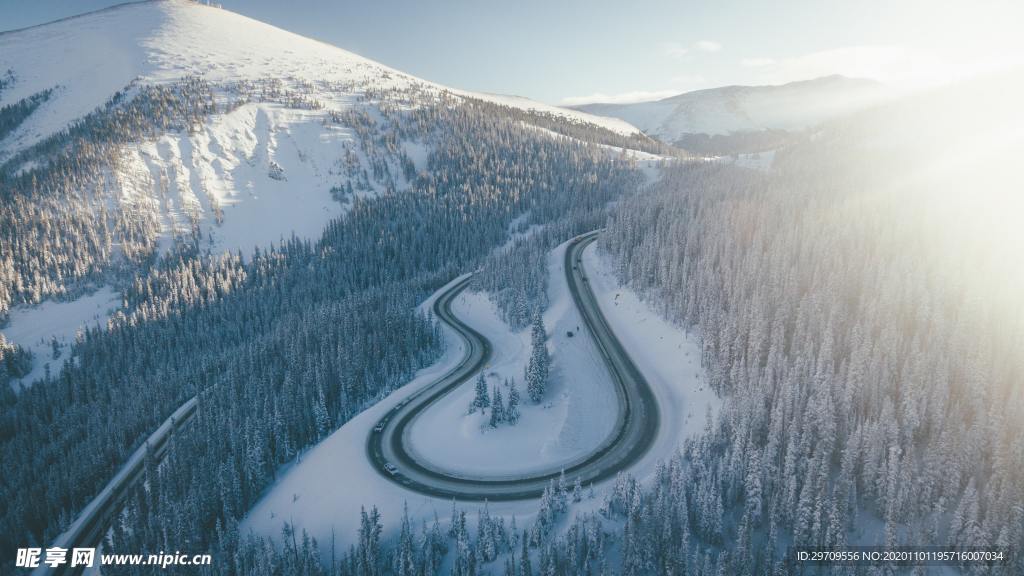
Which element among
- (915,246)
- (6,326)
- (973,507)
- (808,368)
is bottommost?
(6,326)

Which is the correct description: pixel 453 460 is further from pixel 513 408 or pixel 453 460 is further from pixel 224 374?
pixel 224 374

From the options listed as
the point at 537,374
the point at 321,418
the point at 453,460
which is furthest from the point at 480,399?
the point at 321,418

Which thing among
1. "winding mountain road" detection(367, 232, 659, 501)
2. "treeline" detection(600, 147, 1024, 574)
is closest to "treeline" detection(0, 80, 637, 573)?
"winding mountain road" detection(367, 232, 659, 501)

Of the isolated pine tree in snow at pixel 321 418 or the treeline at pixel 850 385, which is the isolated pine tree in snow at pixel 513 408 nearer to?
the treeline at pixel 850 385

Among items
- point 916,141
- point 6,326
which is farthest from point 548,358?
point 916,141

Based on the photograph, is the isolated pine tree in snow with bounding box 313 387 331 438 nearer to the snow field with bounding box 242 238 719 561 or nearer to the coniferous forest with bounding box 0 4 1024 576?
the coniferous forest with bounding box 0 4 1024 576

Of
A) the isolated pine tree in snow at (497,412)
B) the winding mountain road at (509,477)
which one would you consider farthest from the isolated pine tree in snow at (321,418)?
the isolated pine tree in snow at (497,412)

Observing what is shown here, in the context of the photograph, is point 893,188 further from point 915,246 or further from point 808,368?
point 808,368

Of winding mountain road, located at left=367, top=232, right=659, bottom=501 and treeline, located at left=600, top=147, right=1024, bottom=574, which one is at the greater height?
treeline, located at left=600, top=147, right=1024, bottom=574
